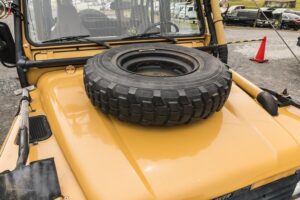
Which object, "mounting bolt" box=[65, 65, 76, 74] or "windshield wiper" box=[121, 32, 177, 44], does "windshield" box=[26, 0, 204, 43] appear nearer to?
"windshield wiper" box=[121, 32, 177, 44]

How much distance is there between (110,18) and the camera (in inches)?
96.5

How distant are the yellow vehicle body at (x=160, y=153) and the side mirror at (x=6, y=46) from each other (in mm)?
744

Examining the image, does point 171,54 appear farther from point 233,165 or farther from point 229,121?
point 233,165

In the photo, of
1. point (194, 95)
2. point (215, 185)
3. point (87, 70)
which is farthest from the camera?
point (87, 70)

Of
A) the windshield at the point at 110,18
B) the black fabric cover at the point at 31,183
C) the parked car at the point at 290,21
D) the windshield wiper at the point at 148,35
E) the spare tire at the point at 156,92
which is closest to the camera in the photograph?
the black fabric cover at the point at 31,183

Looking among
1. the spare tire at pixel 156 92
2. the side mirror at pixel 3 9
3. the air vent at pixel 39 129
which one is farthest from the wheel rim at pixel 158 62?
the side mirror at pixel 3 9

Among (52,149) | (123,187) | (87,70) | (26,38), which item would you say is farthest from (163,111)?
(26,38)

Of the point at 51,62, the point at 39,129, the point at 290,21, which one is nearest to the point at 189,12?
the point at 51,62

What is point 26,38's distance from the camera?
7.41 ft

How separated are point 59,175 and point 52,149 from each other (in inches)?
9.0

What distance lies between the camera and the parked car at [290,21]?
14.2 meters

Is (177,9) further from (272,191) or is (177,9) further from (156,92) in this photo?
(272,191)

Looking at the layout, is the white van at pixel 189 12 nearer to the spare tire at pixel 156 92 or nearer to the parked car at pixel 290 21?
the spare tire at pixel 156 92

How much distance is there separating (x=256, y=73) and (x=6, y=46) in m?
6.30
